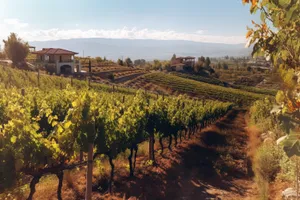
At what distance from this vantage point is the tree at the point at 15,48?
37.0 meters

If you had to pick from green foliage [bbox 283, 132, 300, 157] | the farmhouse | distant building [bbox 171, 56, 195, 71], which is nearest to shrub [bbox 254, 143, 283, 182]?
green foliage [bbox 283, 132, 300, 157]

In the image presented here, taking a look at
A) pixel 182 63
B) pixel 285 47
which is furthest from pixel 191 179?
pixel 182 63

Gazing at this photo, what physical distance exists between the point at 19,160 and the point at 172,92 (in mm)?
43803

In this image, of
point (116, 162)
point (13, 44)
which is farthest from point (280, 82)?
point (13, 44)

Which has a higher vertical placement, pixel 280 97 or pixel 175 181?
pixel 280 97

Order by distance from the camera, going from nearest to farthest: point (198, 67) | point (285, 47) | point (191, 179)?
1. point (285, 47)
2. point (191, 179)
3. point (198, 67)

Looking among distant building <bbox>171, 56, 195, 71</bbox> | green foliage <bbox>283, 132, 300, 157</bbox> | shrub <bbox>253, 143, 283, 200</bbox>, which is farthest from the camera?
distant building <bbox>171, 56, 195, 71</bbox>

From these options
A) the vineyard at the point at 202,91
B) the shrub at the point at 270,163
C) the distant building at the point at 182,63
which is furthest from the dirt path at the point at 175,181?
the distant building at the point at 182,63

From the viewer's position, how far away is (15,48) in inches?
1464

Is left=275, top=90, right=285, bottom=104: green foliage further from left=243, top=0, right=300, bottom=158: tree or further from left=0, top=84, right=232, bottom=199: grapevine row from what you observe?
left=0, top=84, right=232, bottom=199: grapevine row

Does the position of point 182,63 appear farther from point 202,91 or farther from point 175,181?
point 175,181

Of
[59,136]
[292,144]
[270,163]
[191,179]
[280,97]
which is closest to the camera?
[292,144]

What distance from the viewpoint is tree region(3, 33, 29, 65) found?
3705 centimetres

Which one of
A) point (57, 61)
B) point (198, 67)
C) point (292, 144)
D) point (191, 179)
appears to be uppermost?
point (57, 61)
